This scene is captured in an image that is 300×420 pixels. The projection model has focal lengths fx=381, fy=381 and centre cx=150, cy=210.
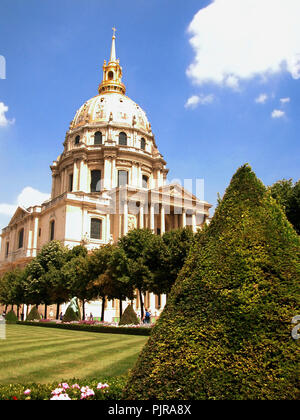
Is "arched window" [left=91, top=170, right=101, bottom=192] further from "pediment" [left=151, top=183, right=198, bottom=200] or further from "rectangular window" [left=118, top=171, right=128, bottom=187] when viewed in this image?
"pediment" [left=151, top=183, right=198, bottom=200]

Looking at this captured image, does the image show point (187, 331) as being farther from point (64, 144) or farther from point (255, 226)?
point (64, 144)

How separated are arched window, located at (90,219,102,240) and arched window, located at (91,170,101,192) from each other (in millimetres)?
13178

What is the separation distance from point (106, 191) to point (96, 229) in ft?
28.2

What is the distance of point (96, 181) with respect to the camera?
74875mm

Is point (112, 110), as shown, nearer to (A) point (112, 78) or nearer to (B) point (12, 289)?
(A) point (112, 78)

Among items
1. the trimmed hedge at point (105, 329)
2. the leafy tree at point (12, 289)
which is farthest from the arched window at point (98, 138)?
the trimmed hedge at point (105, 329)

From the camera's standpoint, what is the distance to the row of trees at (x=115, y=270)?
33000 millimetres

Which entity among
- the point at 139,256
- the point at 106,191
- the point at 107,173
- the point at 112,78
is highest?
the point at 112,78

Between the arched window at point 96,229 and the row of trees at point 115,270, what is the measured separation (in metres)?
15.2

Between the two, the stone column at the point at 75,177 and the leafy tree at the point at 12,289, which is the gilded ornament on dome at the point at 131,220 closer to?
the stone column at the point at 75,177

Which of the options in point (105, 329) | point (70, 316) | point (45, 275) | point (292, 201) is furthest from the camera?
point (45, 275)

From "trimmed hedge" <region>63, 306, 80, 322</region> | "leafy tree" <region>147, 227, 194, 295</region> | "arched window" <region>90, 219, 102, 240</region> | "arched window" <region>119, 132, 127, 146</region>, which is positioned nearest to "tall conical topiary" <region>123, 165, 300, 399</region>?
"leafy tree" <region>147, 227, 194, 295</region>

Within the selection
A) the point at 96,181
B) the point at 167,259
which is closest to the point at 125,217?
the point at 96,181

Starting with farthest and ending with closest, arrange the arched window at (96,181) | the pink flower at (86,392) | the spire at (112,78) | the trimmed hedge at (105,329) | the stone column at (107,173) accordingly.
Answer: the spire at (112,78), the arched window at (96,181), the stone column at (107,173), the trimmed hedge at (105,329), the pink flower at (86,392)
